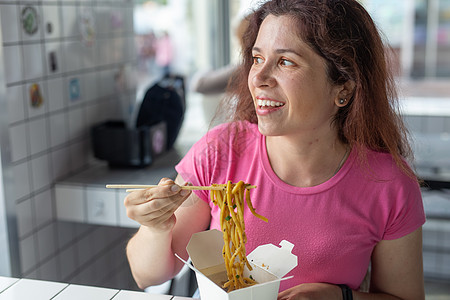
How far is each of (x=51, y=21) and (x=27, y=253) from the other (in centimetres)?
96

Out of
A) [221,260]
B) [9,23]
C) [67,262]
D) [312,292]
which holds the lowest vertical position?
[67,262]

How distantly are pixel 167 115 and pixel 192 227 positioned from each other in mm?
1430

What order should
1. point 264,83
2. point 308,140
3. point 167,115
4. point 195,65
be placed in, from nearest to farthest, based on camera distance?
point 264,83 < point 308,140 < point 167,115 < point 195,65

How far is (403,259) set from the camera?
52.1 inches

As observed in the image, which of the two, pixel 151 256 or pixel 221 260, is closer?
pixel 221 260

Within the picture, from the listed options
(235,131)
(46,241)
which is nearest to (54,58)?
(46,241)

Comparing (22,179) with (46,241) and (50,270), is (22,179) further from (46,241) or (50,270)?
(50,270)

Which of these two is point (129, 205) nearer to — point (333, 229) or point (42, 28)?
point (333, 229)

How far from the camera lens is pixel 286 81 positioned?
1232 millimetres

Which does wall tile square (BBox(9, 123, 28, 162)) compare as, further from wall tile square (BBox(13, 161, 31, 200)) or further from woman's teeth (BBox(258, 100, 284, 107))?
woman's teeth (BBox(258, 100, 284, 107))

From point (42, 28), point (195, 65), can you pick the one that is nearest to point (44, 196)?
point (42, 28)

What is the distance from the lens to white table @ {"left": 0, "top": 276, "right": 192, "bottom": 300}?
1.17 m

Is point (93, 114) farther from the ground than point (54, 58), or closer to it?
closer to it

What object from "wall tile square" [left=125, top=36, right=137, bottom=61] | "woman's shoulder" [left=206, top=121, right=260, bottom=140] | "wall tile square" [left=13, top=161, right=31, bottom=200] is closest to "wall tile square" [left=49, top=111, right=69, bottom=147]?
"wall tile square" [left=13, top=161, right=31, bottom=200]
